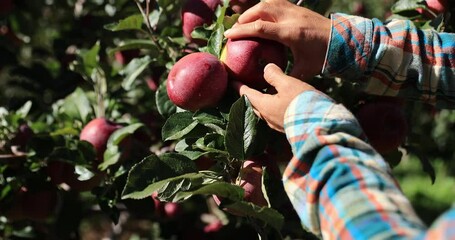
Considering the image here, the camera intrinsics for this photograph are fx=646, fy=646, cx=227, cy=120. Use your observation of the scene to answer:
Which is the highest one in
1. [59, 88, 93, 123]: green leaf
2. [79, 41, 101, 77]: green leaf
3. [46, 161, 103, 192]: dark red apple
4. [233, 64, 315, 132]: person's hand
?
[233, 64, 315, 132]: person's hand

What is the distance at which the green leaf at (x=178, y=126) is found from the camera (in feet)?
4.33

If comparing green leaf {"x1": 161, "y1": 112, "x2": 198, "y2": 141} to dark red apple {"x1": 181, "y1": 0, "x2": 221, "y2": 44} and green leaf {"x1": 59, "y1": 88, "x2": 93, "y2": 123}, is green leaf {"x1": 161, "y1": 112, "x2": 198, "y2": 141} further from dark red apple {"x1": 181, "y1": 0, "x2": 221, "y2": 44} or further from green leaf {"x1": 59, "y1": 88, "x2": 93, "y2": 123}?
green leaf {"x1": 59, "y1": 88, "x2": 93, "y2": 123}

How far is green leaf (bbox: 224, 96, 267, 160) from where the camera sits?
123 cm

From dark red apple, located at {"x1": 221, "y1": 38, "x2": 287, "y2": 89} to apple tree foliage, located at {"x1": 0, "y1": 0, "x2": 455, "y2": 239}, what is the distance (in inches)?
1.8

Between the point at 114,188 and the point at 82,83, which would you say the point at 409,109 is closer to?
the point at 114,188

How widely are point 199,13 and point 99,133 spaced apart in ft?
1.54

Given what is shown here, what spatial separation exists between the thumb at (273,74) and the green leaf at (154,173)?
0.74ft

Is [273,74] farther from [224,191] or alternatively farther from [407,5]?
[407,5]

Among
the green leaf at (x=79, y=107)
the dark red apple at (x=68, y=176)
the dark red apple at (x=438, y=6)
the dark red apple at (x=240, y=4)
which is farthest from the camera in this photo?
the green leaf at (x=79, y=107)

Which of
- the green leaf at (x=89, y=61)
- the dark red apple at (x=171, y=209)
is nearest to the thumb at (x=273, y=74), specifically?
the green leaf at (x=89, y=61)

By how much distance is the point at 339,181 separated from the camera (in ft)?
3.06

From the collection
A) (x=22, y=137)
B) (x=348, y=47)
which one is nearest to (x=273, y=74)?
(x=348, y=47)

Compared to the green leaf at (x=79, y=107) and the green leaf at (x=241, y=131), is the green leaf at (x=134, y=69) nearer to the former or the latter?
the green leaf at (x=79, y=107)

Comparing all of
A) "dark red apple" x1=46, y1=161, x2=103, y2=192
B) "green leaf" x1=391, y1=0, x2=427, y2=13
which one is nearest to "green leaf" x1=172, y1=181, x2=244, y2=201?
"dark red apple" x1=46, y1=161, x2=103, y2=192
